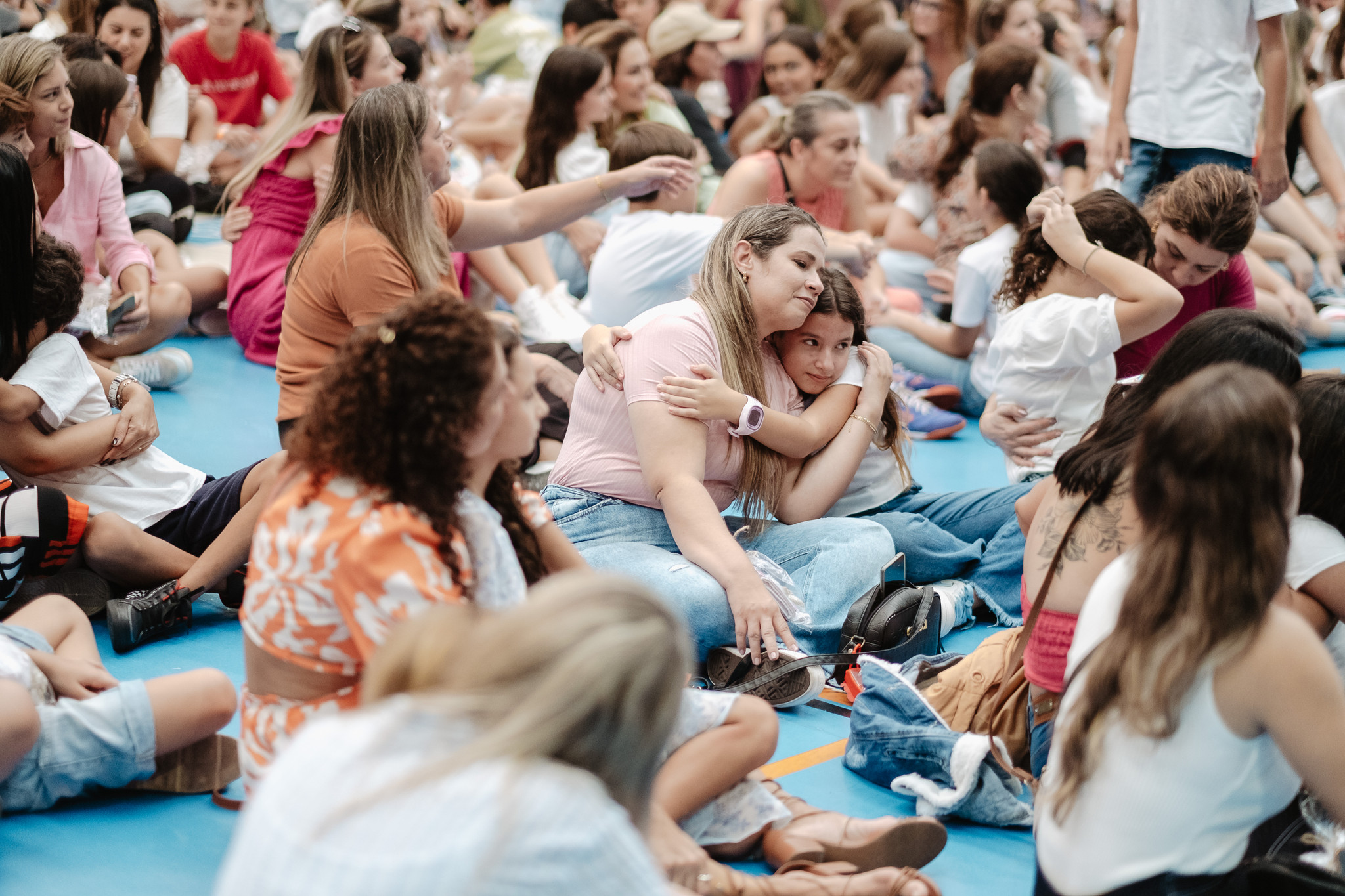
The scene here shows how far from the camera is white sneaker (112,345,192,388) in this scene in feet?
13.8

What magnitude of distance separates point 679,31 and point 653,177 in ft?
14.7

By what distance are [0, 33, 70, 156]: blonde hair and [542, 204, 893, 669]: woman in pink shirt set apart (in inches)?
69.4

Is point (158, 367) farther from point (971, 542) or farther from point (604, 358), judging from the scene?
point (971, 542)

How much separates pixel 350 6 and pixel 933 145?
10.5 ft

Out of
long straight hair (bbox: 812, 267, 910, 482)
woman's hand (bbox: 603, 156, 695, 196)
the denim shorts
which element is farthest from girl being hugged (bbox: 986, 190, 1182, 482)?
the denim shorts

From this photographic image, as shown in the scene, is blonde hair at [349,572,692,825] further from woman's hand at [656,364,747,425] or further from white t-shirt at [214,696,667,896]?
woman's hand at [656,364,747,425]

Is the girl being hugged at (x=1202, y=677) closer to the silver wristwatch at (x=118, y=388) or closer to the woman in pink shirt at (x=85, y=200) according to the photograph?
the silver wristwatch at (x=118, y=388)

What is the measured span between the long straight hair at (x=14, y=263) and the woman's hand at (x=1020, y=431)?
2362mm

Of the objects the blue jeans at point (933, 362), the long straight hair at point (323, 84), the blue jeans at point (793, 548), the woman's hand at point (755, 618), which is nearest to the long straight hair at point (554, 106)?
the long straight hair at point (323, 84)

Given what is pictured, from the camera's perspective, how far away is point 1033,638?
2164 mm

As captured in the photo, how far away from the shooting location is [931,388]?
194 inches

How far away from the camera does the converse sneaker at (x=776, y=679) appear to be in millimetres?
2566

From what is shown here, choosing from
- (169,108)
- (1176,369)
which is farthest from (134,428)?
(169,108)

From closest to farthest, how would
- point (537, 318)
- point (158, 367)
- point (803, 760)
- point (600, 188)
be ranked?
point (803, 760), point (600, 188), point (158, 367), point (537, 318)
